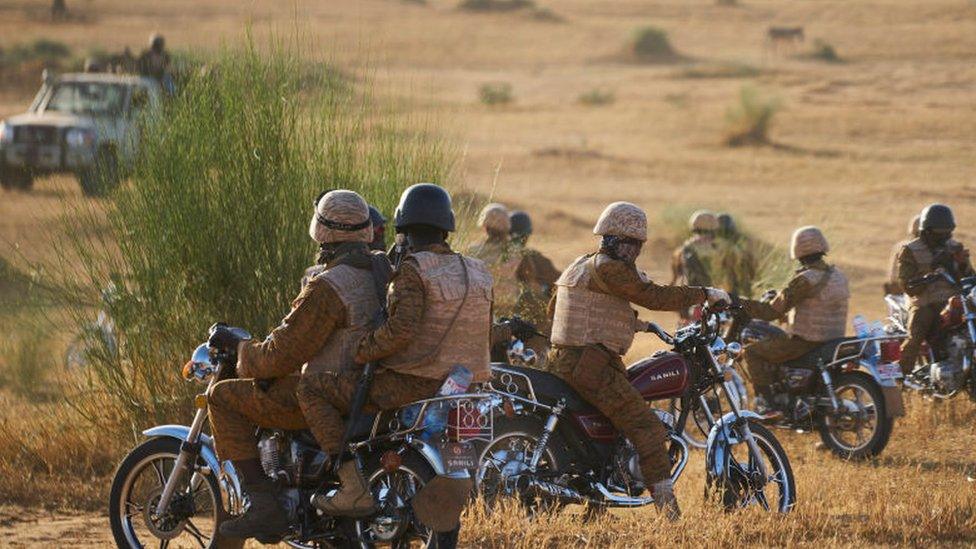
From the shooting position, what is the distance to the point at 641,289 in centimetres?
815

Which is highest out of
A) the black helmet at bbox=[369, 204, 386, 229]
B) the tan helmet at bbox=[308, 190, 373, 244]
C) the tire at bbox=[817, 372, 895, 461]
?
the tan helmet at bbox=[308, 190, 373, 244]

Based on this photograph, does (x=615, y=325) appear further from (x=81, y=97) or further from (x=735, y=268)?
(x=81, y=97)

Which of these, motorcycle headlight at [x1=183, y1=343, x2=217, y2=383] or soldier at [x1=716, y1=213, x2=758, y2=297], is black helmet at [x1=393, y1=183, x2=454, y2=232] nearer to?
motorcycle headlight at [x1=183, y1=343, x2=217, y2=383]

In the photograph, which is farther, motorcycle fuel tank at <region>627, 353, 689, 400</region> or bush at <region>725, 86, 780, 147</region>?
bush at <region>725, 86, 780, 147</region>

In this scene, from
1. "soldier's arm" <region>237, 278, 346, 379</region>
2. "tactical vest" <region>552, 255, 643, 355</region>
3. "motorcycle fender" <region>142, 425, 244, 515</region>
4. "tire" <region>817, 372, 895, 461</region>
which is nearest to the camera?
"soldier's arm" <region>237, 278, 346, 379</region>

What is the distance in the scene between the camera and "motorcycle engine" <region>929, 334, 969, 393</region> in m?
12.0

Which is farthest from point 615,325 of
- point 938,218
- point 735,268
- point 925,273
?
point 735,268

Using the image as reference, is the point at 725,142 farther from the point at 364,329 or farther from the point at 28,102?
the point at 364,329

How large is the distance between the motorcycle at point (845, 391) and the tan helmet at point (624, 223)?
8.98 feet

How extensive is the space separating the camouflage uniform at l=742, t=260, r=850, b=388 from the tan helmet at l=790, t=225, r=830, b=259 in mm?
114

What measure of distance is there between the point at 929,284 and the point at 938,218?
0.51 metres

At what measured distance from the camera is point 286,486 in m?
7.17

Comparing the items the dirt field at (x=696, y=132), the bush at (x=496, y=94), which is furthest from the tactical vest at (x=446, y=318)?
the bush at (x=496, y=94)

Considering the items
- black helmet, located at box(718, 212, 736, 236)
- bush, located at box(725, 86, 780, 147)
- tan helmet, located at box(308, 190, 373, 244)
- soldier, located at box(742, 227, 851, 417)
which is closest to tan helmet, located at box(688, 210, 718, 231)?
black helmet, located at box(718, 212, 736, 236)
